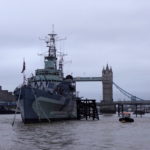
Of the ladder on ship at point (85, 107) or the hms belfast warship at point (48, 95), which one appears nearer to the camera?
the hms belfast warship at point (48, 95)

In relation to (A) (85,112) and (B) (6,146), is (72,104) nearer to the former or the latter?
(A) (85,112)

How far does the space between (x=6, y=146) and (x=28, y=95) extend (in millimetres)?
33540

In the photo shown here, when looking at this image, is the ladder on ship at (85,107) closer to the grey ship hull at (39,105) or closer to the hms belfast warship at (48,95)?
the hms belfast warship at (48,95)

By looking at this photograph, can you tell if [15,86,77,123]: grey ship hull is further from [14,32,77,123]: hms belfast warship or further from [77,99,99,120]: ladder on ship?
[77,99,99,120]: ladder on ship

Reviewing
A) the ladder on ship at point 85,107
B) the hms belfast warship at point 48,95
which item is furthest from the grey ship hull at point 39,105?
the ladder on ship at point 85,107

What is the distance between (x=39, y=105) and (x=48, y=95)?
2.55m

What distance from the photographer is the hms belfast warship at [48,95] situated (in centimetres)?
7019

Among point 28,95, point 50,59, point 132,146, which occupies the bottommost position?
point 132,146

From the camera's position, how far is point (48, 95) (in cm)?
7344

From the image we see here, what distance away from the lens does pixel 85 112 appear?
104 m

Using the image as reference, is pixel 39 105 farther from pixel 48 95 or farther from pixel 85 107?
pixel 85 107

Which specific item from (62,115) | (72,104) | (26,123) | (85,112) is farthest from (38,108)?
(85,112)

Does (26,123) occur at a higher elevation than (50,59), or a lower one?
lower

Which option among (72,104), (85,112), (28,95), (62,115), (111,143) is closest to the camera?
(111,143)
